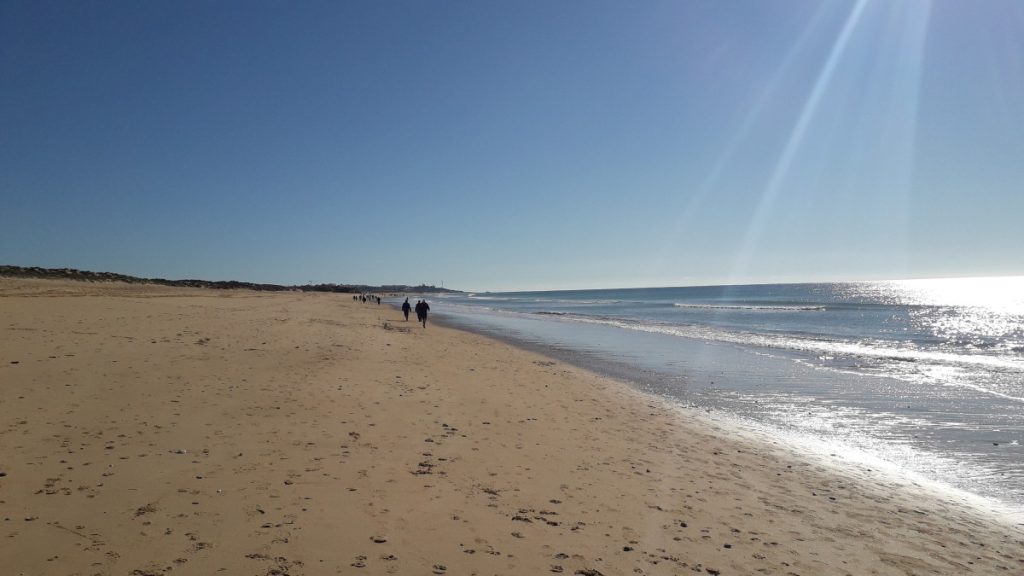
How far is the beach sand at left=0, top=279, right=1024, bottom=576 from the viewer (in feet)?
15.2

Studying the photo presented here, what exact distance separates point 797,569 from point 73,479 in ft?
25.3

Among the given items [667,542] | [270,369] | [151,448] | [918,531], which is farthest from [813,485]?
[270,369]

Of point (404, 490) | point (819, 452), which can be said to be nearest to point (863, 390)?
point (819, 452)

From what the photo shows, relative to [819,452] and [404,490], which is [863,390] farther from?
[404,490]

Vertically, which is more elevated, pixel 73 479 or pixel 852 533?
pixel 73 479

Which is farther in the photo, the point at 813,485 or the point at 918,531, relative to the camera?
the point at 813,485

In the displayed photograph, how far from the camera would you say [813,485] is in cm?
743

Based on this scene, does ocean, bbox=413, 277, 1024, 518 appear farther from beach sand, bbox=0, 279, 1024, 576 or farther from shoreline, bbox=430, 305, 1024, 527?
beach sand, bbox=0, 279, 1024, 576

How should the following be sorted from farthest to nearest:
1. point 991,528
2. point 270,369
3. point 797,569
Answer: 1. point 270,369
2. point 991,528
3. point 797,569

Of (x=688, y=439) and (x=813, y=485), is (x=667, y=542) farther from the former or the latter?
(x=688, y=439)

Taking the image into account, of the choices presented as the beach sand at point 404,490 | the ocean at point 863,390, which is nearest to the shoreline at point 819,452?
the ocean at point 863,390

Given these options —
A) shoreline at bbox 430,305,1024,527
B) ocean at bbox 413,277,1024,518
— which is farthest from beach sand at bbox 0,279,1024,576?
ocean at bbox 413,277,1024,518

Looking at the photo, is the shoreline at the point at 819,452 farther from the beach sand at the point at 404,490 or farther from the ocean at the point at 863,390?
the beach sand at the point at 404,490

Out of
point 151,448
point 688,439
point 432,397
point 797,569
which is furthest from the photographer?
point 432,397
